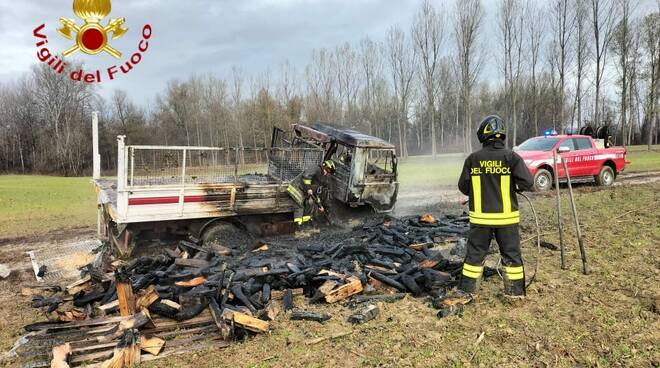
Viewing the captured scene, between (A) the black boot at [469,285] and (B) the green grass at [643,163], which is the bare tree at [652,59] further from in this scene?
(A) the black boot at [469,285]

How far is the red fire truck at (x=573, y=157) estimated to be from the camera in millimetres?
13258

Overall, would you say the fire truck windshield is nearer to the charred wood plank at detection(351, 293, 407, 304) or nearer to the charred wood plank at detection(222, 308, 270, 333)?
the charred wood plank at detection(351, 293, 407, 304)

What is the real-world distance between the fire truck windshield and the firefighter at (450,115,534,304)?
9.98 m

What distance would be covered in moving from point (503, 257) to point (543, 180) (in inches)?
397

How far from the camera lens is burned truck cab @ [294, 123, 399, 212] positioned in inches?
381

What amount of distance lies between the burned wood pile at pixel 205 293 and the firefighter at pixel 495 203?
77 cm

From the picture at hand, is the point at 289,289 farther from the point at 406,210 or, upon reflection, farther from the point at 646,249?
the point at 406,210

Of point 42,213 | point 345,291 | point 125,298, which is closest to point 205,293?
point 125,298

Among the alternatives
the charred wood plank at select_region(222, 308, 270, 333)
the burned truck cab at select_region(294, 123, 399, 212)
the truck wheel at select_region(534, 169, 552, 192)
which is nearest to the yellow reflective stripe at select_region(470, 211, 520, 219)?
the charred wood plank at select_region(222, 308, 270, 333)

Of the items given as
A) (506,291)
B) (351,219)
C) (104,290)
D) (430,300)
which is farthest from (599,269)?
(104,290)

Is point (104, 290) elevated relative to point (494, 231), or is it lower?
lower

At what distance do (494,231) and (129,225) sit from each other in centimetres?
595

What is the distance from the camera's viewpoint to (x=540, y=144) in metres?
13.8

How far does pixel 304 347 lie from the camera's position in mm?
3975
